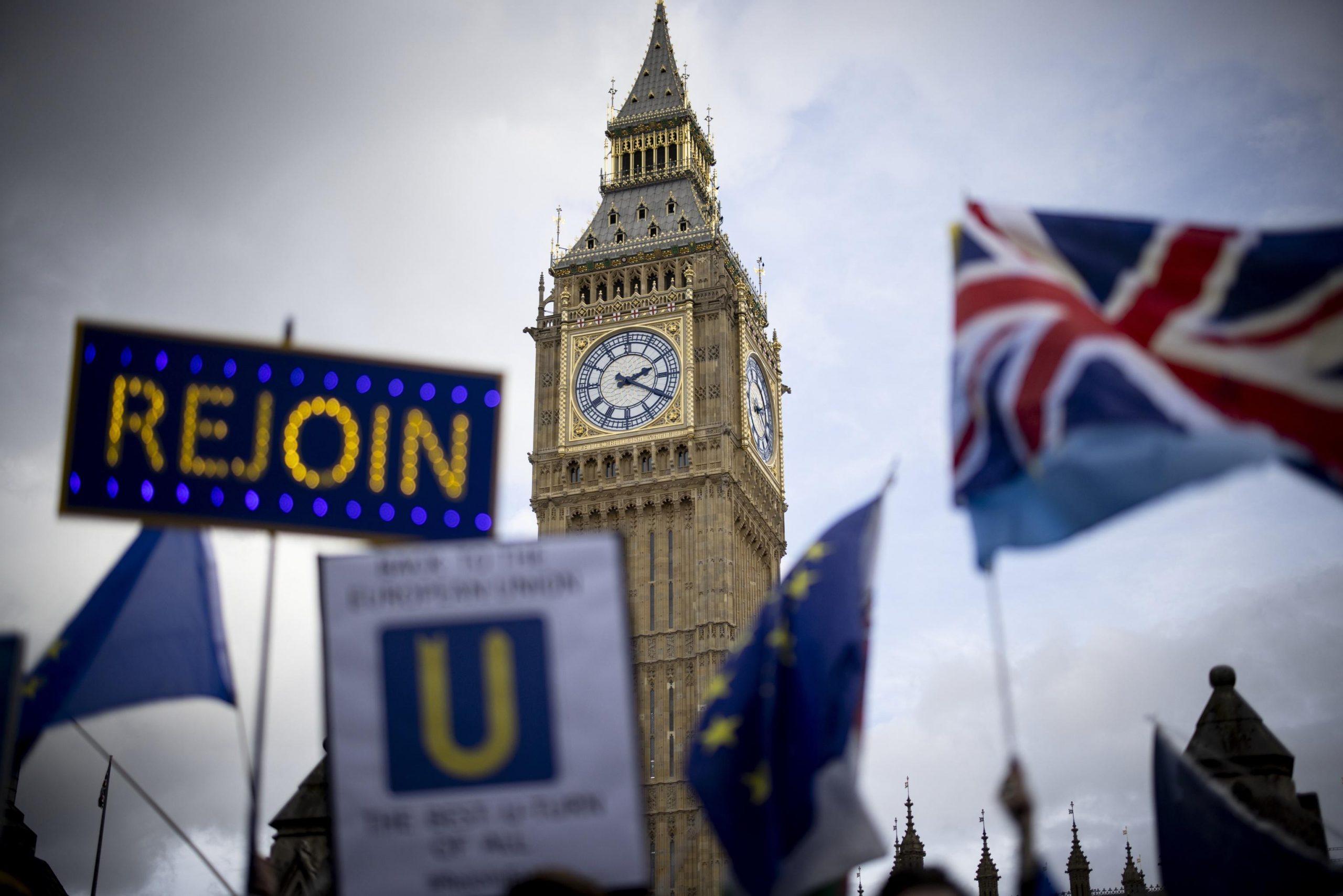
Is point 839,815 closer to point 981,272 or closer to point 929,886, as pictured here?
point 929,886

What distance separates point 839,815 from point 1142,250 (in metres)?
4.28

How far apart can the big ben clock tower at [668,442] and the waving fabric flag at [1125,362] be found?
42.1m

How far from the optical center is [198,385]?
9.48 metres

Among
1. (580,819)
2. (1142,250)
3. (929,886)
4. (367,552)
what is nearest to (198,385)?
(367,552)

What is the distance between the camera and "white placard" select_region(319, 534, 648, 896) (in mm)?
7367

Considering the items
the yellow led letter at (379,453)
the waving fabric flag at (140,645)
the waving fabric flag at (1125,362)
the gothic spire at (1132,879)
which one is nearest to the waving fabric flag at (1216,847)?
the waving fabric flag at (1125,362)

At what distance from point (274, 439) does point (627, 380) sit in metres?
47.3

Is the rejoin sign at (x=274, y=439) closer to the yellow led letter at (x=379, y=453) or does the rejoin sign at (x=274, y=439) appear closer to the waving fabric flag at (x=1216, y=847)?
the yellow led letter at (x=379, y=453)

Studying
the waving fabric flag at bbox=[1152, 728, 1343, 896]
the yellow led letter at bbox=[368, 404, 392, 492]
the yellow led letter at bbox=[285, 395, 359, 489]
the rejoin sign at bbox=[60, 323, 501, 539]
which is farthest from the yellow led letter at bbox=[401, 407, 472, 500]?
the waving fabric flag at bbox=[1152, 728, 1343, 896]

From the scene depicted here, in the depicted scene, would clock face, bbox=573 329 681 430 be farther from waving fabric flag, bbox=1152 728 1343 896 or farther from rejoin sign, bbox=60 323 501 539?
rejoin sign, bbox=60 323 501 539

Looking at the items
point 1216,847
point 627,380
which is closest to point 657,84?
point 627,380

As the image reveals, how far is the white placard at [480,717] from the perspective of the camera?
737 cm

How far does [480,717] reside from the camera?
759 centimetres

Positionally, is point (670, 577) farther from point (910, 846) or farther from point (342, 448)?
point (342, 448)
